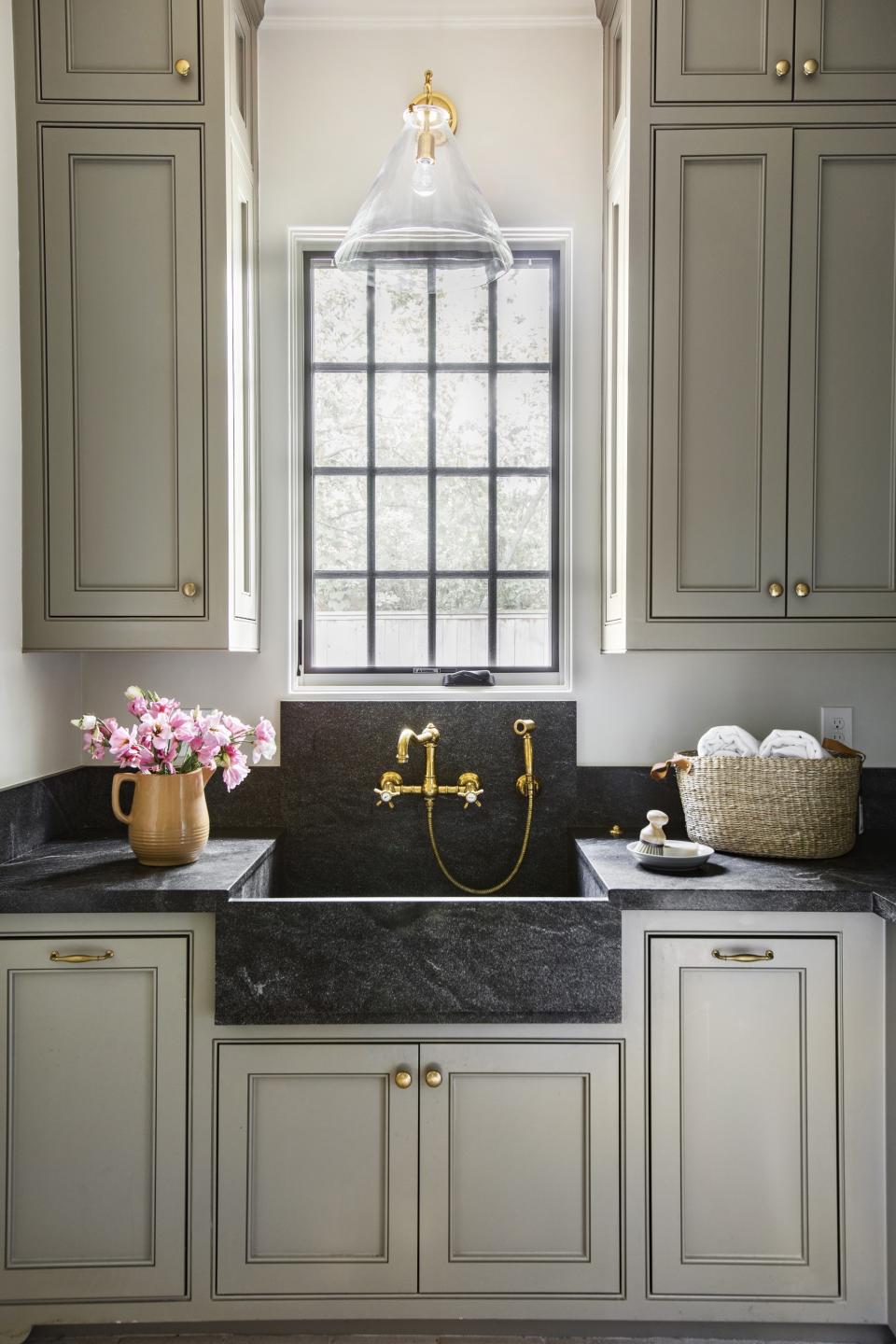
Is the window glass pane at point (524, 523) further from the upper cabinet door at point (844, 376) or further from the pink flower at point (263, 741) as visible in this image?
the pink flower at point (263, 741)

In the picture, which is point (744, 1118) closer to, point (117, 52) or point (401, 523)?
point (401, 523)

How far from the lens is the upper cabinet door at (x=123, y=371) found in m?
1.92

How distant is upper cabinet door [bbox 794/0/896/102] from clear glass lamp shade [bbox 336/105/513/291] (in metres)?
0.77

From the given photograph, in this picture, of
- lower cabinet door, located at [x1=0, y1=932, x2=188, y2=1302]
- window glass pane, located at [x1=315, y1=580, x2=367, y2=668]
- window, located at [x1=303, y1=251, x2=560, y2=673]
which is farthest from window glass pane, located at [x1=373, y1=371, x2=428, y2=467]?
lower cabinet door, located at [x1=0, y1=932, x2=188, y2=1302]

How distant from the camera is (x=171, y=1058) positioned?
1.71m

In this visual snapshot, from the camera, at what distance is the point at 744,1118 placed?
1.72m

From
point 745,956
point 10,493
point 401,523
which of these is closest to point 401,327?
point 401,523

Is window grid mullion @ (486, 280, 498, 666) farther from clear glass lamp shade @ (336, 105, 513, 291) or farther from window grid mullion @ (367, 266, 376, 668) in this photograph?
clear glass lamp shade @ (336, 105, 513, 291)

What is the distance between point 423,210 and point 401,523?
801 millimetres

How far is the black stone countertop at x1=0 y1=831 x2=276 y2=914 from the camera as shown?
1.68 meters

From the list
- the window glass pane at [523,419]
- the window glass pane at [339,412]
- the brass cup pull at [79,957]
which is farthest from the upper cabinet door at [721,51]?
the brass cup pull at [79,957]

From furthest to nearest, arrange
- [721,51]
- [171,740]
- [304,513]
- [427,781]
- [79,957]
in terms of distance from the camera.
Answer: [304,513] < [427,781] < [721,51] < [171,740] < [79,957]

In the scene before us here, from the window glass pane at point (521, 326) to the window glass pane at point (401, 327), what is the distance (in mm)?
195

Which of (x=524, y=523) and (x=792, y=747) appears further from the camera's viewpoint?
(x=524, y=523)
